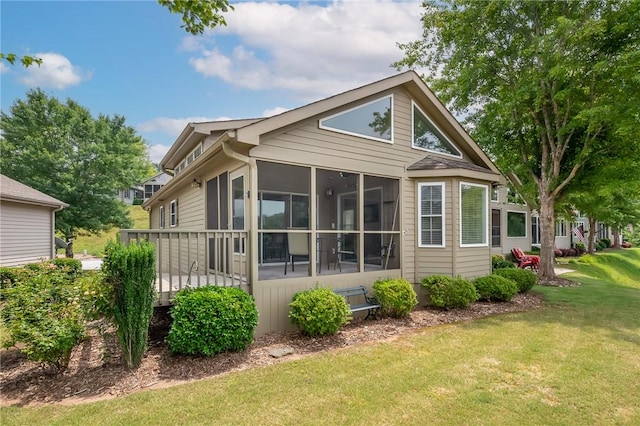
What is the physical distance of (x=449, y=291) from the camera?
7.63 metres

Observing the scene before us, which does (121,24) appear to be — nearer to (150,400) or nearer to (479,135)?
(150,400)

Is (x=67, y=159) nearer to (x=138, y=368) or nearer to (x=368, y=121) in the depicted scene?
(x=368, y=121)

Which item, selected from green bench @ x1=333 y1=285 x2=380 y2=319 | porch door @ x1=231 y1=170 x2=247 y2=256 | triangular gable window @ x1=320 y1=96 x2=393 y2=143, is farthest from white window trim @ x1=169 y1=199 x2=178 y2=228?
green bench @ x1=333 y1=285 x2=380 y2=319

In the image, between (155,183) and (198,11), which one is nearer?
(198,11)

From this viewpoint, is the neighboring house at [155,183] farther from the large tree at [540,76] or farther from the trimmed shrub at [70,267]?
the large tree at [540,76]

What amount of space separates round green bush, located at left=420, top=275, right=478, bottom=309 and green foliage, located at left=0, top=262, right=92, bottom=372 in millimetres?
6471

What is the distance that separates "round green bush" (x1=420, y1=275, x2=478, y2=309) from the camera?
763cm

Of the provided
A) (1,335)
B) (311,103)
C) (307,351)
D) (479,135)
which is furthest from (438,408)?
(479,135)

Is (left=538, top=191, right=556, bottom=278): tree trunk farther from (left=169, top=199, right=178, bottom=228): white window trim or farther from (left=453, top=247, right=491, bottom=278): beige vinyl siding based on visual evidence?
(left=169, top=199, right=178, bottom=228): white window trim

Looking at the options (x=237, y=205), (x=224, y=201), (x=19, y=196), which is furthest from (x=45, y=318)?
(x=19, y=196)

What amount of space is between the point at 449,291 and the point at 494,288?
161 cm

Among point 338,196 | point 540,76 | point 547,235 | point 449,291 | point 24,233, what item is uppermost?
point 540,76

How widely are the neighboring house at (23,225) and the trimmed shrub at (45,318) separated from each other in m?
10.0

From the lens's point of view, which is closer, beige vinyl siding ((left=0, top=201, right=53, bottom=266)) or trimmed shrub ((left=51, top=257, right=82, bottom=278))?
trimmed shrub ((left=51, top=257, right=82, bottom=278))
